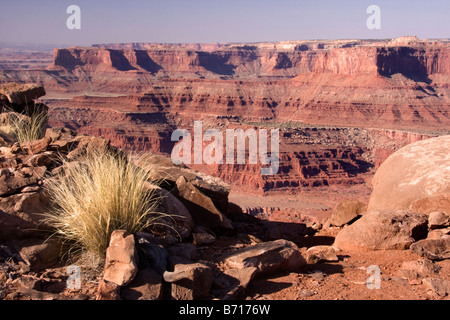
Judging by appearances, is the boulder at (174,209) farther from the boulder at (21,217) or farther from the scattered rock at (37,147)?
the scattered rock at (37,147)

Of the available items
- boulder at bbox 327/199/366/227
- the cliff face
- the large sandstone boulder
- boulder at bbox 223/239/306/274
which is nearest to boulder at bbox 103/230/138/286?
boulder at bbox 223/239/306/274

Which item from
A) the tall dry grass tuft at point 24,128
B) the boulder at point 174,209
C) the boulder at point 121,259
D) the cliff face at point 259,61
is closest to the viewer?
the boulder at point 121,259

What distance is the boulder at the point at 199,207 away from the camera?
21.4 feet

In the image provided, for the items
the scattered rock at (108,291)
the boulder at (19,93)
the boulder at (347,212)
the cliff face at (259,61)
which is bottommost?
the boulder at (347,212)

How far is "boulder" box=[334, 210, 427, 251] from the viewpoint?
6.00 meters

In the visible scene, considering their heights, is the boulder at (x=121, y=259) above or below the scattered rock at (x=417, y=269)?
above

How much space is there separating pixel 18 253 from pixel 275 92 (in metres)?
83.9

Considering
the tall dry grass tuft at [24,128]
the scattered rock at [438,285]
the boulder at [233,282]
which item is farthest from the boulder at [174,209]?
the tall dry grass tuft at [24,128]

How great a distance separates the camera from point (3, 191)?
15.3 feet

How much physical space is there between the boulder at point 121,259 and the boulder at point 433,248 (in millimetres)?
3727

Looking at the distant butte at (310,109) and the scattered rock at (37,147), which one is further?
the distant butte at (310,109)

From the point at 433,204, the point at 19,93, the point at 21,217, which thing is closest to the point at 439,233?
the point at 433,204
